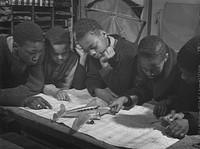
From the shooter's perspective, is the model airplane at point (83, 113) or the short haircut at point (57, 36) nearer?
the model airplane at point (83, 113)

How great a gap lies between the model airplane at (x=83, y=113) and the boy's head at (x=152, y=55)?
38cm

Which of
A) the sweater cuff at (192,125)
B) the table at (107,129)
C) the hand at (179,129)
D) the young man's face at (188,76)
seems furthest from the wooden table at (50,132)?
the young man's face at (188,76)

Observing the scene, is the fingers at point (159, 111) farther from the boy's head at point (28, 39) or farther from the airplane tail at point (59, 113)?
the boy's head at point (28, 39)

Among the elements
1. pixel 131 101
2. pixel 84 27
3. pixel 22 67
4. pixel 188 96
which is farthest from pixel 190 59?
pixel 22 67

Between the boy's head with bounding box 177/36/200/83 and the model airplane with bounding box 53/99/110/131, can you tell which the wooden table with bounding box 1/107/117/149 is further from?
the boy's head with bounding box 177/36/200/83

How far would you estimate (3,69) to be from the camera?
220 cm

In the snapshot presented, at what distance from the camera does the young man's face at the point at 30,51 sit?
82.6 inches

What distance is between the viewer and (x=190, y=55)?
1544 mm

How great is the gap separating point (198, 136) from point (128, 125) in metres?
0.38

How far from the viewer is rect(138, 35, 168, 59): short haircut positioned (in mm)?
1619

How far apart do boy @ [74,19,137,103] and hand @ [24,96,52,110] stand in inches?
13.5

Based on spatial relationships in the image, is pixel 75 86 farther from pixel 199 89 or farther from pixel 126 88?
pixel 199 89

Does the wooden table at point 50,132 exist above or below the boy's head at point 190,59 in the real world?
below

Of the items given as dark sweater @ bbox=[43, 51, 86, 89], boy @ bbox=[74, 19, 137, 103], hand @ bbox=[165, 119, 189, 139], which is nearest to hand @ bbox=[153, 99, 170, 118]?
hand @ bbox=[165, 119, 189, 139]
